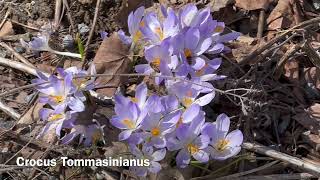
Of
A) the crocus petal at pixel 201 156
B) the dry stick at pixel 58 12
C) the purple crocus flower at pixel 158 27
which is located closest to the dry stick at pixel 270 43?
the purple crocus flower at pixel 158 27

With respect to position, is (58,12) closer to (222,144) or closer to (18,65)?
(18,65)

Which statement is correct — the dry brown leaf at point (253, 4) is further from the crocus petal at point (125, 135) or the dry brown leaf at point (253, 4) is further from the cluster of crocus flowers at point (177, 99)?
the crocus petal at point (125, 135)

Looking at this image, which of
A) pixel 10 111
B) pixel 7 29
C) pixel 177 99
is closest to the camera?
pixel 177 99

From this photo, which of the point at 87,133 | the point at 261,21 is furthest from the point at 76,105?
the point at 261,21

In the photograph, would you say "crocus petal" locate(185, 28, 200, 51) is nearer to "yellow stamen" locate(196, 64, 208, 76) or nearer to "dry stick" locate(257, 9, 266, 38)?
"yellow stamen" locate(196, 64, 208, 76)

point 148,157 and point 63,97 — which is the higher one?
point 63,97
